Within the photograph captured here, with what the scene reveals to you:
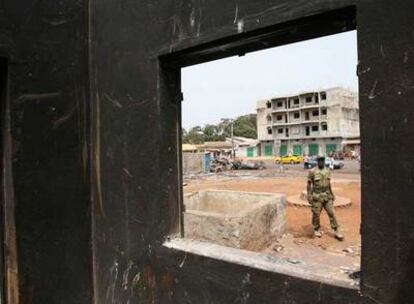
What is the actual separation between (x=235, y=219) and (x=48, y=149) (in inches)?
185

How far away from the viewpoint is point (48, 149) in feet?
9.34

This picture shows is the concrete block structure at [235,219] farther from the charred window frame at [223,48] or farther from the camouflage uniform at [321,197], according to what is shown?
the charred window frame at [223,48]

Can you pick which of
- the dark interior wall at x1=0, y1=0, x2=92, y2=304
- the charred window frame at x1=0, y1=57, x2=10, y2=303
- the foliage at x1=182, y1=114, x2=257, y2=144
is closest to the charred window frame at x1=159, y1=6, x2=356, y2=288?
the dark interior wall at x1=0, y1=0, x2=92, y2=304

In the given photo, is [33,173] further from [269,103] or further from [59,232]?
[269,103]

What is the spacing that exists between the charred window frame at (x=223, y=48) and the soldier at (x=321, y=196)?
23.9 ft

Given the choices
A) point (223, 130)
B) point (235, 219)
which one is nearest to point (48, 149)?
point (235, 219)

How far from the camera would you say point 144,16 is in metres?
2.74

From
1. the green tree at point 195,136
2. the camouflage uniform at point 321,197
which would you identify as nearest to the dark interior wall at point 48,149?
the camouflage uniform at point 321,197

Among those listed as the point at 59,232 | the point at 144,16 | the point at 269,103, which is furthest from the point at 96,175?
the point at 269,103

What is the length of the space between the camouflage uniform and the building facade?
4799cm

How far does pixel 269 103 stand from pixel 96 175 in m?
63.9

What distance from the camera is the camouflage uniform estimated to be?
30.6 feet

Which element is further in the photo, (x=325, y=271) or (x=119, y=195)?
(x=119, y=195)

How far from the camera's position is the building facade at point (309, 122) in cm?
5694
